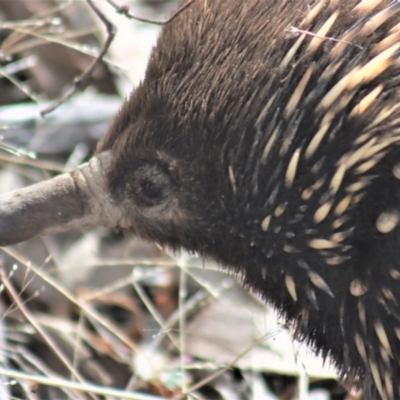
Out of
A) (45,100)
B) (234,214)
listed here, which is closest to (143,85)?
(234,214)

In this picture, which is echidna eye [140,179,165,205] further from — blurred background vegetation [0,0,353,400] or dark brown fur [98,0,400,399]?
blurred background vegetation [0,0,353,400]

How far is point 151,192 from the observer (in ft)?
6.40

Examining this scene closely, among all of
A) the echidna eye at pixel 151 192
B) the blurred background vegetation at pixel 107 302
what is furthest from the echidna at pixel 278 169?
the blurred background vegetation at pixel 107 302

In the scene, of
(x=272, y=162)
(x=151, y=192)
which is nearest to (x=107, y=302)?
(x=151, y=192)

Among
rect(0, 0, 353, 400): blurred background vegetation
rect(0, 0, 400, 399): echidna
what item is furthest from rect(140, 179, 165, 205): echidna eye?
rect(0, 0, 353, 400): blurred background vegetation

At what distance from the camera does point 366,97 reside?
169 centimetres

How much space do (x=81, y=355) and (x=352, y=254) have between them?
4.26 feet

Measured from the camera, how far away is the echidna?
1.72 meters

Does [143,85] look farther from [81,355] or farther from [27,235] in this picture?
[81,355]

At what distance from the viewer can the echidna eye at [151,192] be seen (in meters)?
1.94

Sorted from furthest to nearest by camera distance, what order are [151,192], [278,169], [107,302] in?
[107,302] → [151,192] → [278,169]

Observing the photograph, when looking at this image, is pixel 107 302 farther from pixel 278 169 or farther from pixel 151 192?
pixel 278 169

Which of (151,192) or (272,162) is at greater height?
(272,162)

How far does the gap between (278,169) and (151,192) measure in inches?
12.1
